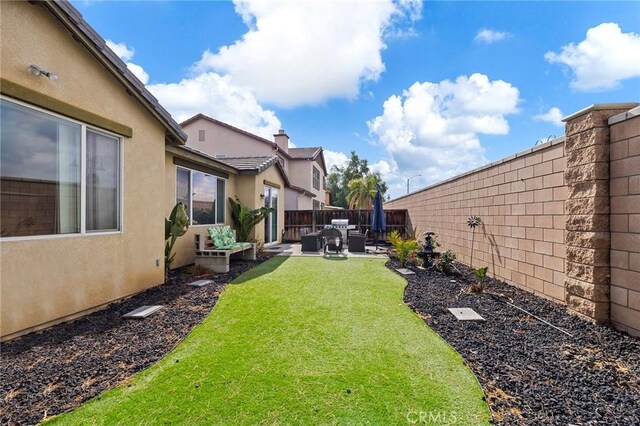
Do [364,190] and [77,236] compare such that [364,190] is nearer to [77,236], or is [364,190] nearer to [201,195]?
[201,195]

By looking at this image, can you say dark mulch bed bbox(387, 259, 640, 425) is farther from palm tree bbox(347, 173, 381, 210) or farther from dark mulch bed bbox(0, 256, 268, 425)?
palm tree bbox(347, 173, 381, 210)

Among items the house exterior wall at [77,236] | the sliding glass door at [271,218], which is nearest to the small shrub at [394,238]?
the sliding glass door at [271,218]

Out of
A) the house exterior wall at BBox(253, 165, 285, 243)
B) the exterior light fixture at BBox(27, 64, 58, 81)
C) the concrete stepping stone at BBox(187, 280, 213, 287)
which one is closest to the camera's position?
the exterior light fixture at BBox(27, 64, 58, 81)

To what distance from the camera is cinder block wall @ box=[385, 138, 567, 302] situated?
5.21 m

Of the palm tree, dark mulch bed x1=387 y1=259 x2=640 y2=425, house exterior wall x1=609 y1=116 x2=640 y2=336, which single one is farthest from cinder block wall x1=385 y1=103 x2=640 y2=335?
the palm tree

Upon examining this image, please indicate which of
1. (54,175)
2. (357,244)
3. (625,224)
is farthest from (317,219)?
(625,224)

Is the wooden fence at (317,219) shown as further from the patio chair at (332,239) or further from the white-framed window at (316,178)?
the white-framed window at (316,178)

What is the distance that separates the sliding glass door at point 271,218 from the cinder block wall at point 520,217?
8707 millimetres

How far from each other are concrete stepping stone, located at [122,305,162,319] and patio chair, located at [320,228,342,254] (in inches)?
294

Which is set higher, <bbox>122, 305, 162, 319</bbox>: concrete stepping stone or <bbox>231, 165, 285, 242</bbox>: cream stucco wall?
<bbox>231, 165, 285, 242</bbox>: cream stucco wall

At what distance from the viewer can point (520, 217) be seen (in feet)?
20.6

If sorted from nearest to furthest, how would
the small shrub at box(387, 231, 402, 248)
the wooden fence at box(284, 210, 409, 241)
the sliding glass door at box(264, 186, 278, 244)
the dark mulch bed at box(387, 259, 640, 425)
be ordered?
the dark mulch bed at box(387, 259, 640, 425) → the small shrub at box(387, 231, 402, 248) → the sliding glass door at box(264, 186, 278, 244) → the wooden fence at box(284, 210, 409, 241)

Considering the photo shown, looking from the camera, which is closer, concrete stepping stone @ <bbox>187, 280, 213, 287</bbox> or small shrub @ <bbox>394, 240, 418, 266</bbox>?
concrete stepping stone @ <bbox>187, 280, 213, 287</bbox>

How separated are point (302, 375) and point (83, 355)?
2.76 m
